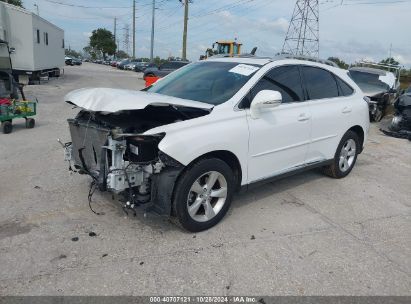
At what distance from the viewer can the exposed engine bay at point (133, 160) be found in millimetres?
3561

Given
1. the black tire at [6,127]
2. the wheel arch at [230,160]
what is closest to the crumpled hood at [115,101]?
the wheel arch at [230,160]

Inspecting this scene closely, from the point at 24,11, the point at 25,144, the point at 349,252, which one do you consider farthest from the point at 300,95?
the point at 24,11

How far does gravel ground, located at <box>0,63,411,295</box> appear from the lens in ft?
10.3

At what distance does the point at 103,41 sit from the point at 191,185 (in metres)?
91.8

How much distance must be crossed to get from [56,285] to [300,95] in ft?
11.9

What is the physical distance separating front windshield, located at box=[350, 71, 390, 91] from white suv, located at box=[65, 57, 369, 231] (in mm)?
9138

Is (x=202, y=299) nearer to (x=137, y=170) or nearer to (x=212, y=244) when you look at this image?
(x=212, y=244)

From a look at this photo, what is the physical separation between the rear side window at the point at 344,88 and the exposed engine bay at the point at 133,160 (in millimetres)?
2816

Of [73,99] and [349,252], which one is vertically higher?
[73,99]

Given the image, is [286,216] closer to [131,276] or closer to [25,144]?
[131,276]

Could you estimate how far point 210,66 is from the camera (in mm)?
4977

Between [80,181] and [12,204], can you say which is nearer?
[12,204]

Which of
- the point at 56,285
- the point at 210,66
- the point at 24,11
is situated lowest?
the point at 56,285

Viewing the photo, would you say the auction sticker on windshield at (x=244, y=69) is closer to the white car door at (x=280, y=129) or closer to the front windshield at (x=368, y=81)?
the white car door at (x=280, y=129)
